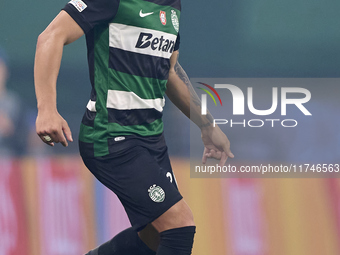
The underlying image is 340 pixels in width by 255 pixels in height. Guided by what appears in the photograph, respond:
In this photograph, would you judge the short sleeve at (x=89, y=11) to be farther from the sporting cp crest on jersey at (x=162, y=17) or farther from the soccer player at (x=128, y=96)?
the sporting cp crest on jersey at (x=162, y=17)

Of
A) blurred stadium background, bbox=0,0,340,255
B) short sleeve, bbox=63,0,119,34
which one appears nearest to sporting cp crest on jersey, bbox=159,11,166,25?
short sleeve, bbox=63,0,119,34

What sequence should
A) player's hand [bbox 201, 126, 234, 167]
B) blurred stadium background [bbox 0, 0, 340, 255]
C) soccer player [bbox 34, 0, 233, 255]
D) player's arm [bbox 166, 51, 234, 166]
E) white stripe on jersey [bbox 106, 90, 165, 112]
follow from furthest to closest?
blurred stadium background [bbox 0, 0, 340, 255] < player's hand [bbox 201, 126, 234, 167] < player's arm [bbox 166, 51, 234, 166] < white stripe on jersey [bbox 106, 90, 165, 112] < soccer player [bbox 34, 0, 233, 255]

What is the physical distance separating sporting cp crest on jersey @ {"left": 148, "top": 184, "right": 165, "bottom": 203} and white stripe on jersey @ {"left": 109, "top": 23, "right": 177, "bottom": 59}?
60 centimetres

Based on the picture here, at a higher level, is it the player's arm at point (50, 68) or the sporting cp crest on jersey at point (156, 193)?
the player's arm at point (50, 68)

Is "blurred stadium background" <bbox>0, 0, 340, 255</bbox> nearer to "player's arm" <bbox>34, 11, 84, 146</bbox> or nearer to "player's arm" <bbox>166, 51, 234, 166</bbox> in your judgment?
"player's arm" <bbox>166, 51, 234, 166</bbox>

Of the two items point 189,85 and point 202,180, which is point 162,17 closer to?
point 189,85

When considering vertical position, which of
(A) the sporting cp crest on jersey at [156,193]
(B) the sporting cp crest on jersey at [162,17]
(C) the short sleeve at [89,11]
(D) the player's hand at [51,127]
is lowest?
(A) the sporting cp crest on jersey at [156,193]

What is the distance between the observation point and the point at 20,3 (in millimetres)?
4059

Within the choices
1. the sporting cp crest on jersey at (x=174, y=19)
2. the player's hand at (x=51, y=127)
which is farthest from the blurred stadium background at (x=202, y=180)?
the player's hand at (x=51, y=127)

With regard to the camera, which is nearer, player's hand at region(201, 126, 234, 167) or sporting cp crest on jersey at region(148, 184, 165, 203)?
sporting cp crest on jersey at region(148, 184, 165, 203)

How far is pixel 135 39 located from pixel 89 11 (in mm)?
241

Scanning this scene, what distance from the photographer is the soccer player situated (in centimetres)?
252

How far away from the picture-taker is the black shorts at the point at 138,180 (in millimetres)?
2590

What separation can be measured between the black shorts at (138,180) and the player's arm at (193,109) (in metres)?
0.47
